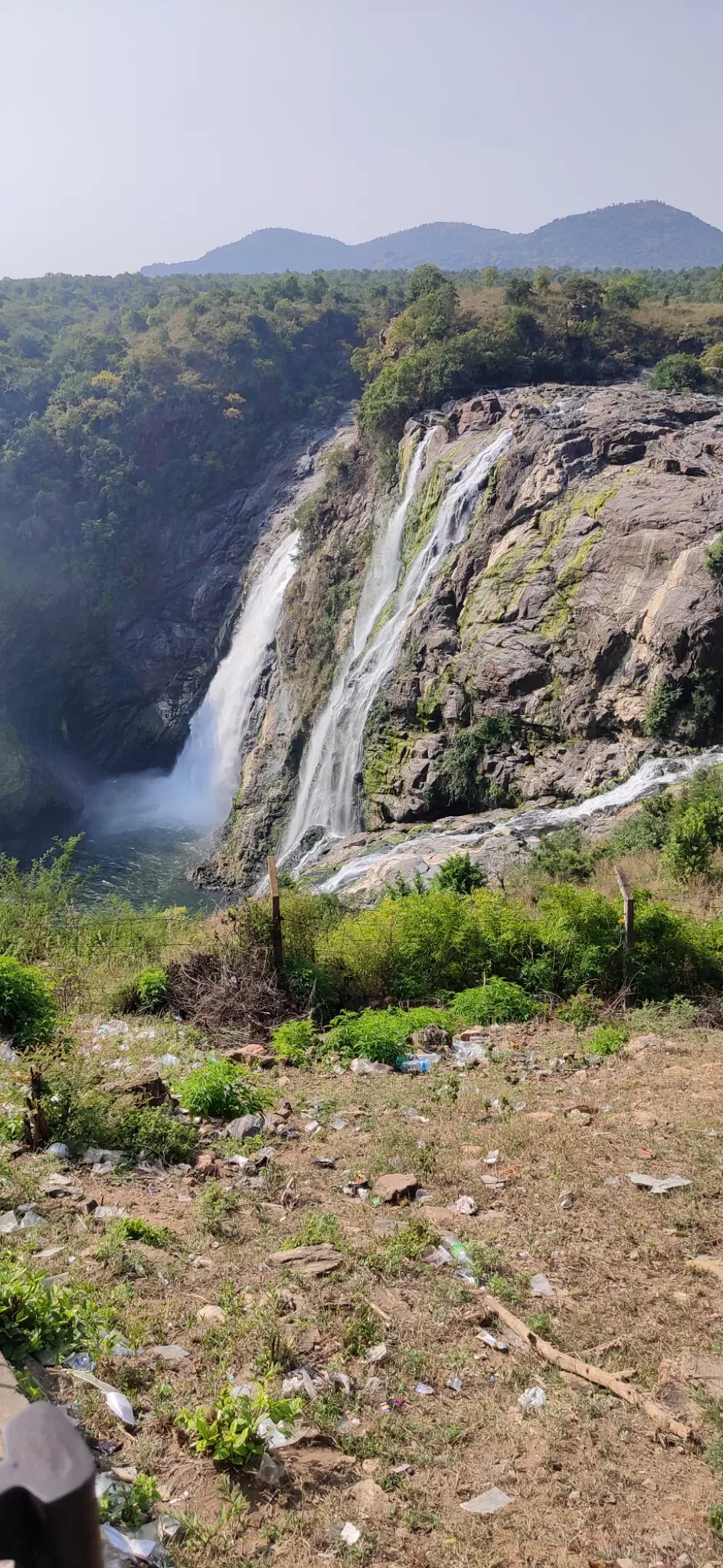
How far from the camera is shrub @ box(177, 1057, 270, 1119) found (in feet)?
18.8

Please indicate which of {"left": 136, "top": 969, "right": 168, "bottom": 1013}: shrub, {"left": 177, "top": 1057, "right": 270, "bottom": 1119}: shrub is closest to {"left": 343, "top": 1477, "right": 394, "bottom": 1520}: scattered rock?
{"left": 177, "top": 1057, "right": 270, "bottom": 1119}: shrub

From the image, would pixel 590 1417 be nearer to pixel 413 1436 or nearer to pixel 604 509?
pixel 413 1436

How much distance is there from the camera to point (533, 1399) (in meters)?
3.27

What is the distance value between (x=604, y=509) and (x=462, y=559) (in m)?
3.39

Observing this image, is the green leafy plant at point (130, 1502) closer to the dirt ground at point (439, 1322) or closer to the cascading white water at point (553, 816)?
the dirt ground at point (439, 1322)

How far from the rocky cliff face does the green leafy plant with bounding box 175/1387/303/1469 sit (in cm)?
1335

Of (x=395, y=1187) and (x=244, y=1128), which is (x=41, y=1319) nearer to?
(x=395, y=1187)

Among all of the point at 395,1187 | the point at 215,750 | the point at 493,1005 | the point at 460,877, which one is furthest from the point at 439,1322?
the point at 215,750

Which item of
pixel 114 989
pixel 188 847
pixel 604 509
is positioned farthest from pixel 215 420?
pixel 114 989

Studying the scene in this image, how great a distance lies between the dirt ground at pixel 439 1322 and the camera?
2.66 meters

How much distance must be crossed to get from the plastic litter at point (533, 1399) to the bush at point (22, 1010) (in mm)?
4013

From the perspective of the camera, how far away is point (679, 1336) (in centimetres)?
363

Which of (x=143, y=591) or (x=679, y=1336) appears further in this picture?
(x=143, y=591)

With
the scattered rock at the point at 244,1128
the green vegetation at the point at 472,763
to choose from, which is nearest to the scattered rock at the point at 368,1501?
the scattered rock at the point at 244,1128
